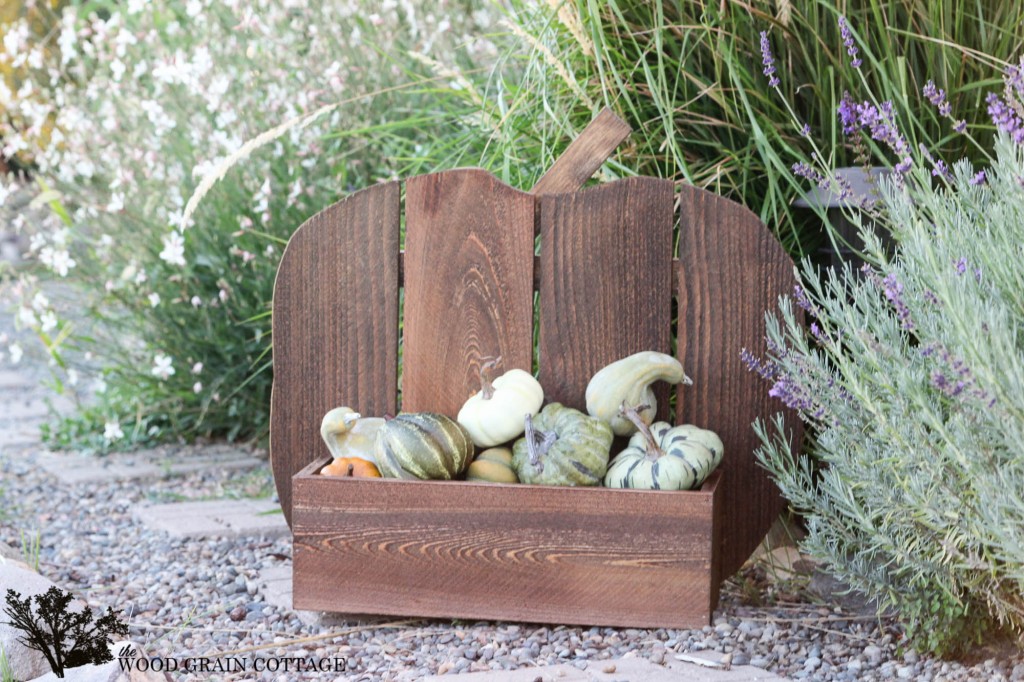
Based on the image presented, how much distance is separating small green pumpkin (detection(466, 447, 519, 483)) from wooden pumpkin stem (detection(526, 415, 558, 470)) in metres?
0.07

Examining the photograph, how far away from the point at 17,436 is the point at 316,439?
233cm

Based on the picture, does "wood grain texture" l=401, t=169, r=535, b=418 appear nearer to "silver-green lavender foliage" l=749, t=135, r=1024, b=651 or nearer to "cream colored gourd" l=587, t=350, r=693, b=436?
"cream colored gourd" l=587, t=350, r=693, b=436

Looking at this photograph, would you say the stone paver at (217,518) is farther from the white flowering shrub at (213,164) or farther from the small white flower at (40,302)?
the small white flower at (40,302)

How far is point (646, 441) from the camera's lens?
7.14 ft

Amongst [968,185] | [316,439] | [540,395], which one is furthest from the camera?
A: [316,439]

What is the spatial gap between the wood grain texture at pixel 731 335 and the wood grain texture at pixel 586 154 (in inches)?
8.1

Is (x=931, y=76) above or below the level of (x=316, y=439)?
above

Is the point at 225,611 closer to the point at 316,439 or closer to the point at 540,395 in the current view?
the point at 316,439

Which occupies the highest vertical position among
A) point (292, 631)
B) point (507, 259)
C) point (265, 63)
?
point (265, 63)

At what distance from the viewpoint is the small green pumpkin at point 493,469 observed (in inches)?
87.2

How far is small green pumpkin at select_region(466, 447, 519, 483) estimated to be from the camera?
2215 mm

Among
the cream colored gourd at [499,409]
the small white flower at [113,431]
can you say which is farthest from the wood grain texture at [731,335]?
the small white flower at [113,431]

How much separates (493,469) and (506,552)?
0.17 meters

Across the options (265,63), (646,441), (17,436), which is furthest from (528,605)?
(17,436)
